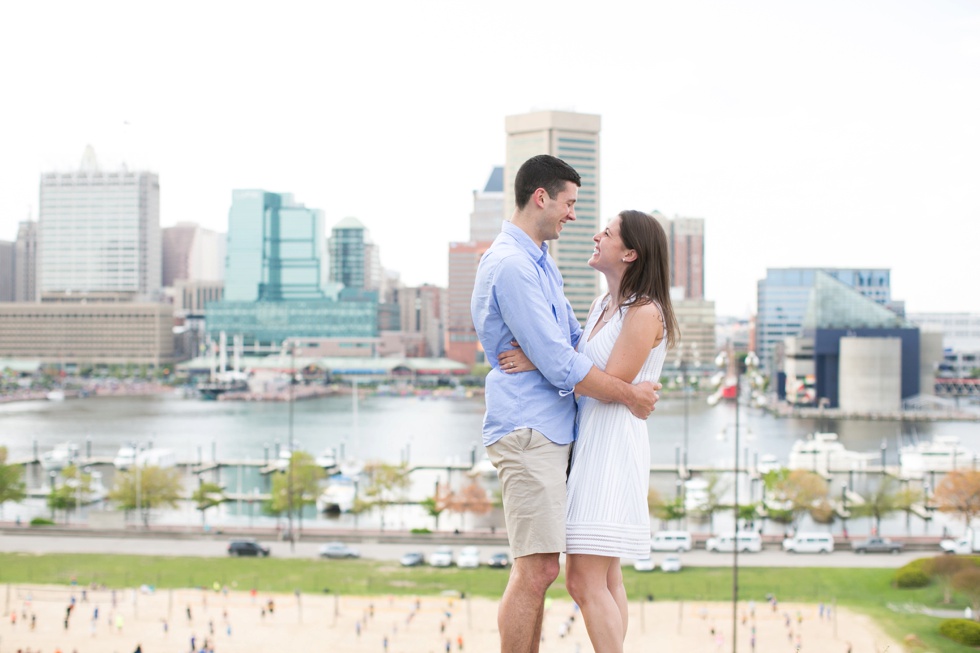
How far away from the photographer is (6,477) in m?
20.2

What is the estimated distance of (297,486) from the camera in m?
20.5

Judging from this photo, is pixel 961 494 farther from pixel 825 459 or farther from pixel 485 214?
pixel 485 214

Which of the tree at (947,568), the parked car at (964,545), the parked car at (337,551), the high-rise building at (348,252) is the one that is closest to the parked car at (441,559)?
the parked car at (337,551)

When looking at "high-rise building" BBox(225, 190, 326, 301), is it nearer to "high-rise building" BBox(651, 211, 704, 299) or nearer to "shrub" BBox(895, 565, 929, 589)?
"high-rise building" BBox(651, 211, 704, 299)

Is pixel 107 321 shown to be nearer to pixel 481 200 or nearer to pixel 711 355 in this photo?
pixel 481 200

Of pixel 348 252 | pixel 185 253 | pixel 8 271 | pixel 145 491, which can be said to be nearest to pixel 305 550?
pixel 145 491

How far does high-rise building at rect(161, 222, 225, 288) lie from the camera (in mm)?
104188

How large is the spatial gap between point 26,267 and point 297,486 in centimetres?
8437

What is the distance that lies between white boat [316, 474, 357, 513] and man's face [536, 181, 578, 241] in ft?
63.0

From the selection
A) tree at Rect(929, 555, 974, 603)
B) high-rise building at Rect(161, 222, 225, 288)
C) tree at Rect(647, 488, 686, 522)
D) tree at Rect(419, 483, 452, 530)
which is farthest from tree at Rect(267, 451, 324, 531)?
high-rise building at Rect(161, 222, 225, 288)

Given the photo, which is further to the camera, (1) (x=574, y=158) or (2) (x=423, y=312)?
(2) (x=423, y=312)

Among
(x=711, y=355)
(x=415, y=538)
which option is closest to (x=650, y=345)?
(x=415, y=538)

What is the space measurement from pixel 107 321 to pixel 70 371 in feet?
14.0

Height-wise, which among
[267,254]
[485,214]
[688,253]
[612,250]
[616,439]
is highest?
[485,214]
